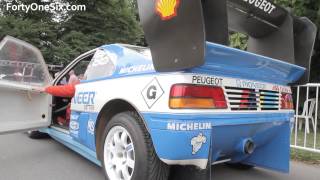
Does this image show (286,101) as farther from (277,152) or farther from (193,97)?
(193,97)

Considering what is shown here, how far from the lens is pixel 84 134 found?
15.1 feet

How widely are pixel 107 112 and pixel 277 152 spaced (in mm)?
2083

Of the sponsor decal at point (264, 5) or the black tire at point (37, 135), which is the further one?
the black tire at point (37, 135)

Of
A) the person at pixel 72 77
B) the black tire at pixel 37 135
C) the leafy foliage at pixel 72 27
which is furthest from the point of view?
the leafy foliage at pixel 72 27

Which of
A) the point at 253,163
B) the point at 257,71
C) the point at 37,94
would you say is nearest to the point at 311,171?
the point at 253,163

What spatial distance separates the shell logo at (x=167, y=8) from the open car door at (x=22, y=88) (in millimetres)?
2978

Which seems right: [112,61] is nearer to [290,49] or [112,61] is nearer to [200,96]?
[200,96]

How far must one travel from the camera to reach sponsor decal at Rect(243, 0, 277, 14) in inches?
156

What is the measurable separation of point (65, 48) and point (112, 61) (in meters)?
15.0

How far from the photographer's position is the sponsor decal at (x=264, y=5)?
396 centimetres

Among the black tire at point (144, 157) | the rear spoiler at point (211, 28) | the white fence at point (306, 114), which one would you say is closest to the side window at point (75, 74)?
the black tire at point (144, 157)

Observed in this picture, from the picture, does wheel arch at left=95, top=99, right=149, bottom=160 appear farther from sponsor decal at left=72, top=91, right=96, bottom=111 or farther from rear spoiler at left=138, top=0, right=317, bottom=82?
rear spoiler at left=138, top=0, right=317, bottom=82

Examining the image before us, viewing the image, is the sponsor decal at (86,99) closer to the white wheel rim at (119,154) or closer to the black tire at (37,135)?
the white wheel rim at (119,154)

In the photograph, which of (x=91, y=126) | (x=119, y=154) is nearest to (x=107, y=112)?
(x=91, y=126)
